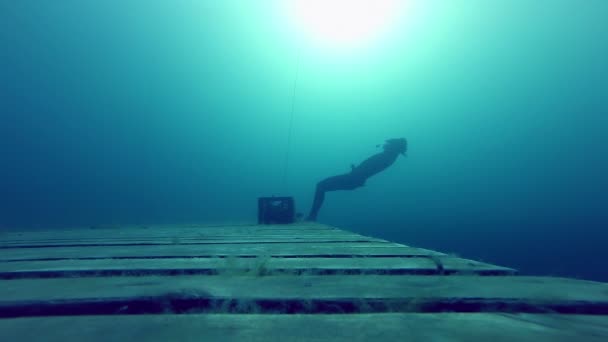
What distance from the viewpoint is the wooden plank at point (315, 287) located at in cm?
146

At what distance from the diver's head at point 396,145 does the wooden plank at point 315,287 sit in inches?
423

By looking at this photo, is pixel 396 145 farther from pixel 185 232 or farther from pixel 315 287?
pixel 315 287

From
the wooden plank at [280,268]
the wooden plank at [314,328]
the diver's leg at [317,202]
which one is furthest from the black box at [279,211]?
the wooden plank at [314,328]

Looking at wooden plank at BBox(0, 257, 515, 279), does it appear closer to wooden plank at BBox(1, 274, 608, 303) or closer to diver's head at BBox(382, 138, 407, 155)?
wooden plank at BBox(1, 274, 608, 303)

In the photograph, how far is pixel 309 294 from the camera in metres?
1.48

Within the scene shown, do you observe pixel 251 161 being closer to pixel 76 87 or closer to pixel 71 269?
pixel 76 87

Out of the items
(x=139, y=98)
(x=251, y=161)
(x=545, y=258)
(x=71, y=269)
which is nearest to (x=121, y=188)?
(x=139, y=98)

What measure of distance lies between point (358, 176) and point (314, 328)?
486 inches

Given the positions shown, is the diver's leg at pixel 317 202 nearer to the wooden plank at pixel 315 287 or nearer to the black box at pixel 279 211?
the black box at pixel 279 211

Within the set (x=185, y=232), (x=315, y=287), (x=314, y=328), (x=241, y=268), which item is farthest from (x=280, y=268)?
(x=185, y=232)

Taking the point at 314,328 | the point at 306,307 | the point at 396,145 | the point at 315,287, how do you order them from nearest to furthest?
the point at 314,328 → the point at 306,307 → the point at 315,287 → the point at 396,145

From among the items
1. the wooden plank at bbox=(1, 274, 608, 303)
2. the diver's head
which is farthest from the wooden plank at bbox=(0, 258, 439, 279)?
the diver's head

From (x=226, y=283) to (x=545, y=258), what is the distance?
104 ft

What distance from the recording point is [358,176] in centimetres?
1330
